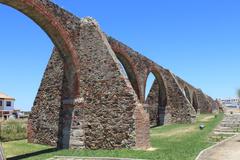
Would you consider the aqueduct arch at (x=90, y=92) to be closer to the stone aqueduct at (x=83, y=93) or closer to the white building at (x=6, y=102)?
the stone aqueduct at (x=83, y=93)

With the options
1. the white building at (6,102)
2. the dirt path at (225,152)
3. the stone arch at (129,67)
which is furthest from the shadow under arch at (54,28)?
the white building at (6,102)

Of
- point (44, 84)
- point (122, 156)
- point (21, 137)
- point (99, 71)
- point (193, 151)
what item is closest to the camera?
point (122, 156)

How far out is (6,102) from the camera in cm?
5153

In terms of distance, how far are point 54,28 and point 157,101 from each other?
16024mm

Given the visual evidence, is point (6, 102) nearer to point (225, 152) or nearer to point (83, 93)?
point (83, 93)

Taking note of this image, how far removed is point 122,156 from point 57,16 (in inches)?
230

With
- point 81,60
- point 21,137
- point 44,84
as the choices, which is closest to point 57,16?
point 81,60

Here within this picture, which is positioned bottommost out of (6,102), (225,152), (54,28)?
(225,152)

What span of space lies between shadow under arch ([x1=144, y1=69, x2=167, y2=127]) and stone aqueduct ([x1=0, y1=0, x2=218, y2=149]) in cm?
1162

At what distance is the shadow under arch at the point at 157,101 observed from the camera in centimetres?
2680

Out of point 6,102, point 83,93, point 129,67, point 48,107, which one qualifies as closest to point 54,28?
point 83,93

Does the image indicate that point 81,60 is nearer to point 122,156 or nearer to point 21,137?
point 122,156

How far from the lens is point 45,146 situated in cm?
1598

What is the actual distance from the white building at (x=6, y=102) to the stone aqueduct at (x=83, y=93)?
36.4 m
